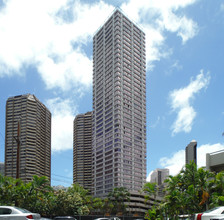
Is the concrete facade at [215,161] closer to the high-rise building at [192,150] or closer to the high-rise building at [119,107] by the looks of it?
the high-rise building at [192,150]

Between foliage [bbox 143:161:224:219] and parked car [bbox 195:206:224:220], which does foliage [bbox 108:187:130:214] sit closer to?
foliage [bbox 143:161:224:219]

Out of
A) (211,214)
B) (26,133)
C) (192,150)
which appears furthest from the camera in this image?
(26,133)

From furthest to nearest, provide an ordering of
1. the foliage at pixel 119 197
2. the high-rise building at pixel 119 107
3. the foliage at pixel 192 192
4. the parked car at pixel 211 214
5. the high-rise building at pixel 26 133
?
the high-rise building at pixel 26 133 → the high-rise building at pixel 119 107 → the foliage at pixel 119 197 → the foliage at pixel 192 192 → the parked car at pixel 211 214

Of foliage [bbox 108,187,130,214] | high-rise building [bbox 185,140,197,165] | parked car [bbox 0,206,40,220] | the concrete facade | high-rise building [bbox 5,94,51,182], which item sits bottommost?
foliage [bbox 108,187,130,214]

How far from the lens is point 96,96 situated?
563 feet

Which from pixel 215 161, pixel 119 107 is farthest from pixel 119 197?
pixel 215 161

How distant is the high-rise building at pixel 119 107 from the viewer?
14838 cm

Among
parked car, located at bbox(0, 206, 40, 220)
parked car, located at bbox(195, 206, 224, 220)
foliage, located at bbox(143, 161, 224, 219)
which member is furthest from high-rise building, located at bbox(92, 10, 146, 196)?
parked car, located at bbox(195, 206, 224, 220)

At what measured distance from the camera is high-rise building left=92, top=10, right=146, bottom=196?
148m

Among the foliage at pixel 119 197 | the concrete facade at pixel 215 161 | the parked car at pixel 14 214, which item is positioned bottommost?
the foliage at pixel 119 197

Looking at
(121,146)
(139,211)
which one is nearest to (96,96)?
(121,146)

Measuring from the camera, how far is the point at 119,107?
15262cm

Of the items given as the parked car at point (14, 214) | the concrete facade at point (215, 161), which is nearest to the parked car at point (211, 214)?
the parked car at point (14, 214)

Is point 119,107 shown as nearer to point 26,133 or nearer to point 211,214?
point 26,133
